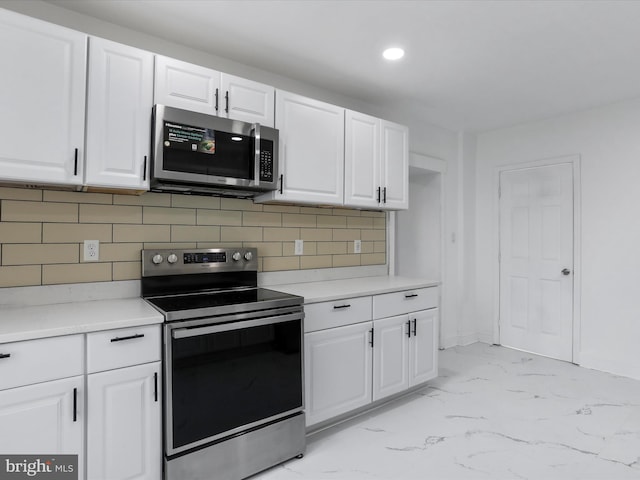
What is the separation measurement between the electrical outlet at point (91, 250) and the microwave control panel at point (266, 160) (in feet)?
3.31

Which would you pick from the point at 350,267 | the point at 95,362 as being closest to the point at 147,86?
the point at 95,362

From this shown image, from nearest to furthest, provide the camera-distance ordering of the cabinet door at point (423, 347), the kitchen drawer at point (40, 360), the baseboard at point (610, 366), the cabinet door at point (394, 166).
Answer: the kitchen drawer at point (40, 360)
the cabinet door at point (423, 347)
the cabinet door at point (394, 166)
the baseboard at point (610, 366)

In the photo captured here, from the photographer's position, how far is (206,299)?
83.0 inches

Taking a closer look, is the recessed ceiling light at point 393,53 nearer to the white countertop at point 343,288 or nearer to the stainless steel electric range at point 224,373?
the white countertop at point 343,288

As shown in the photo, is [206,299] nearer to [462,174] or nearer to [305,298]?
[305,298]

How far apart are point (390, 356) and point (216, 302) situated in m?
1.39

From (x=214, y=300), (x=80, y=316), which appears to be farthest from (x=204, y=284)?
(x=80, y=316)

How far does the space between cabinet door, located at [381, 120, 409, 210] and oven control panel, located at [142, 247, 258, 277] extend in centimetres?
123

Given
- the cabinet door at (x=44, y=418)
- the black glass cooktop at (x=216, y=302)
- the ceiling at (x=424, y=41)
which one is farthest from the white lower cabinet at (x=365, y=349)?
the ceiling at (x=424, y=41)

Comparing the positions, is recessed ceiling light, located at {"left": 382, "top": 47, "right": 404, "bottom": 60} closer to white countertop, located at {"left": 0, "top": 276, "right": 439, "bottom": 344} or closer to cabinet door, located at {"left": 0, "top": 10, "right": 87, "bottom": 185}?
white countertop, located at {"left": 0, "top": 276, "right": 439, "bottom": 344}

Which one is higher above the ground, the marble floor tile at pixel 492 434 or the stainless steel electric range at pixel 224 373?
the stainless steel electric range at pixel 224 373

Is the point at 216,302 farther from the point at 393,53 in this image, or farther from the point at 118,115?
the point at 393,53

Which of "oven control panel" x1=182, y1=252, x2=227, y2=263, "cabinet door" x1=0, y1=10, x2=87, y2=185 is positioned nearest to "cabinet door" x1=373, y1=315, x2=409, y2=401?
"oven control panel" x1=182, y1=252, x2=227, y2=263

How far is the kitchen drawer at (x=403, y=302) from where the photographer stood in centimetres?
269
